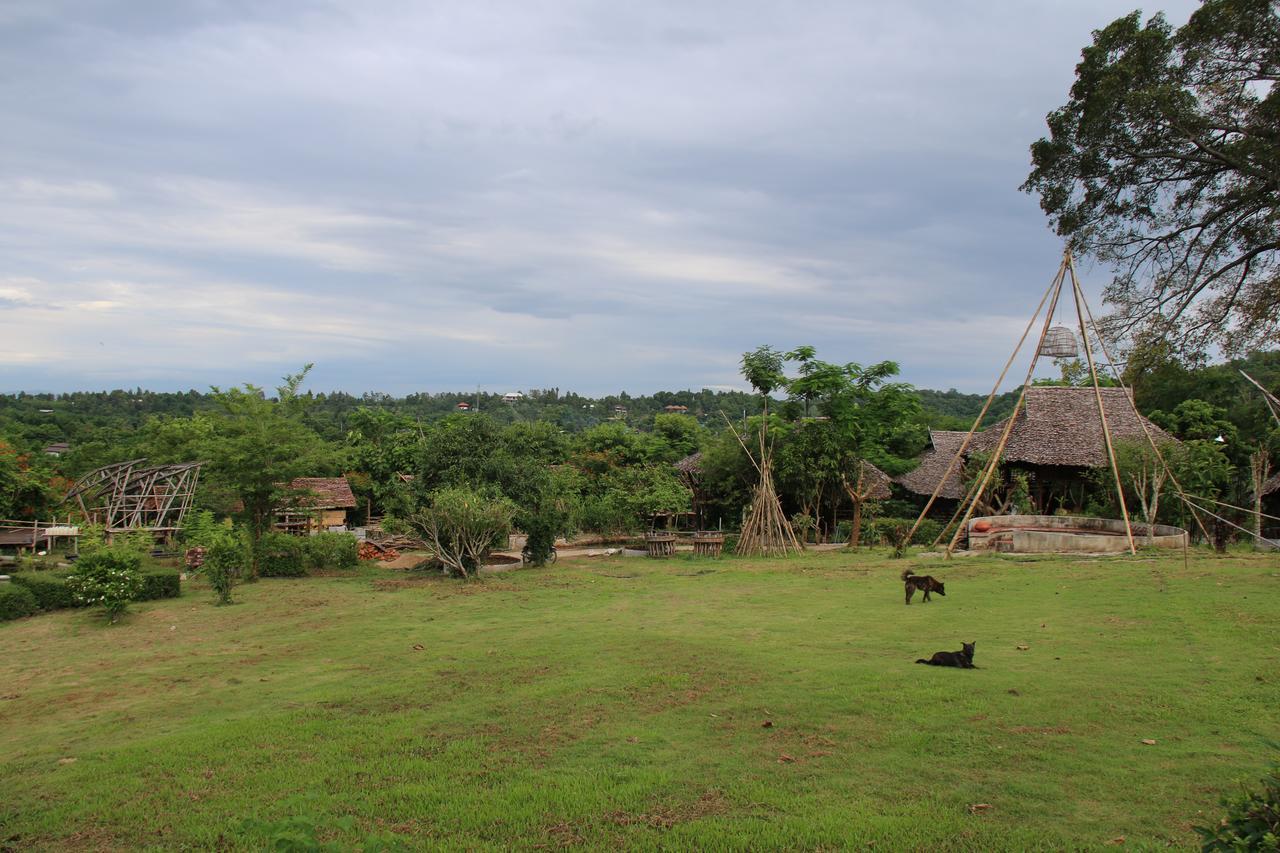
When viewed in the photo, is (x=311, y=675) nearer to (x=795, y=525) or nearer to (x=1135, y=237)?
(x=1135, y=237)

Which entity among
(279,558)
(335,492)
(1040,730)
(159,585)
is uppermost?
(335,492)

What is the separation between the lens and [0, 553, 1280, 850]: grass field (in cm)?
502

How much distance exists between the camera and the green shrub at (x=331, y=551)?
21781 millimetres

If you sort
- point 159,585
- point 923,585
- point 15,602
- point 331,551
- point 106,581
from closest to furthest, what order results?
1. point 923,585
2. point 106,581
3. point 15,602
4. point 159,585
5. point 331,551

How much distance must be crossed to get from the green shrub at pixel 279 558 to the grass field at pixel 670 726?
754 cm

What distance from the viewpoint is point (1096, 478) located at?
24.1 meters

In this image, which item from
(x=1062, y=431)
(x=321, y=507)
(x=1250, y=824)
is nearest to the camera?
(x=1250, y=824)

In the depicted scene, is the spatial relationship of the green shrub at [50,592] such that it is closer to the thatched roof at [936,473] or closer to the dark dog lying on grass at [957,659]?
the dark dog lying on grass at [957,659]

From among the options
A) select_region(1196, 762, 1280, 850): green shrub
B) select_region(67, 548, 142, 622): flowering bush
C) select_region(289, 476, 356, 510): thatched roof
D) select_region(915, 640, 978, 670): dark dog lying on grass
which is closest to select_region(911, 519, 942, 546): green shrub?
select_region(915, 640, 978, 670): dark dog lying on grass

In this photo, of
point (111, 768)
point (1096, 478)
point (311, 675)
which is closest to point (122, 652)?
point (311, 675)

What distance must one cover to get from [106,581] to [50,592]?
2.07m

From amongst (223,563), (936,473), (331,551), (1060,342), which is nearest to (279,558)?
(331,551)

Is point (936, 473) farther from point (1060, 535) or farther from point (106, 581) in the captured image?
point (106, 581)

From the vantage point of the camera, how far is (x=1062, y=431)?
27.3m
